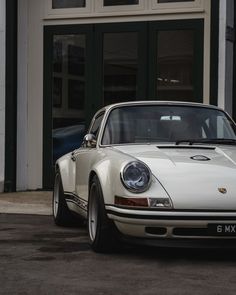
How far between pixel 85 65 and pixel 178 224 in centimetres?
749

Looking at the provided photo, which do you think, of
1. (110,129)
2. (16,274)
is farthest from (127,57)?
(16,274)

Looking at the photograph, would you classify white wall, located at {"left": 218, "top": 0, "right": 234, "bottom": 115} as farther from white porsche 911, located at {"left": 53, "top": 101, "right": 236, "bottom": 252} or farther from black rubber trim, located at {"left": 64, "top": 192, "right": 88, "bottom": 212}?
black rubber trim, located at {"left": 64, "top": 192, "right": 88, "bottom": 212}

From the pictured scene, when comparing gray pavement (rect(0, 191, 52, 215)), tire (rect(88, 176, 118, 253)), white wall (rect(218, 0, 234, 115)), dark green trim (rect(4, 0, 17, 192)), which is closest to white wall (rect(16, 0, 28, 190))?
dark green trim (rect(4, 0, 17, 192))

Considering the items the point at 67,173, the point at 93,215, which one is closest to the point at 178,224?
the point at 93,215

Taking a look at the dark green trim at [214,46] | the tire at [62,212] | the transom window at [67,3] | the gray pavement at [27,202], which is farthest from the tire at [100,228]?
the transom window at [67,3]

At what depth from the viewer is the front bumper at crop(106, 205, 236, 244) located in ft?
19.1

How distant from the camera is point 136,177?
5977 millimetres

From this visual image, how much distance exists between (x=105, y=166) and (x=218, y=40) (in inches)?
230

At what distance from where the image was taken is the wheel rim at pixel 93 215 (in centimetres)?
649

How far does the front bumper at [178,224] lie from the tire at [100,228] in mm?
274

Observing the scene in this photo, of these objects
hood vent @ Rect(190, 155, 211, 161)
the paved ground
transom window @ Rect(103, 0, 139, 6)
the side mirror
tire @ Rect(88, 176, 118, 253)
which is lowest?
the paved ground

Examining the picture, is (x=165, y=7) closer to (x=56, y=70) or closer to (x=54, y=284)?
(x=56, y=70)

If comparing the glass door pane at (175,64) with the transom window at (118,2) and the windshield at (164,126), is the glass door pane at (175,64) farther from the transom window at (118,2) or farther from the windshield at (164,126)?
the windshield at (164,126)

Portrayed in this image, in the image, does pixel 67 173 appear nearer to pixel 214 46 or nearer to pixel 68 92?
pixel 214 46
